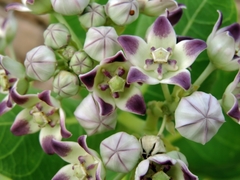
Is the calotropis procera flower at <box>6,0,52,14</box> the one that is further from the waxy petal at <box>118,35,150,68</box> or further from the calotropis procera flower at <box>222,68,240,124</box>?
the calotropis procera flower at <box>222,68,240,124</box>

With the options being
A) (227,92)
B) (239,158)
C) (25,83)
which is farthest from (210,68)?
(239,158)

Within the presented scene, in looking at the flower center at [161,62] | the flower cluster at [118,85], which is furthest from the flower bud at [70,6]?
the flower center at [161,62]

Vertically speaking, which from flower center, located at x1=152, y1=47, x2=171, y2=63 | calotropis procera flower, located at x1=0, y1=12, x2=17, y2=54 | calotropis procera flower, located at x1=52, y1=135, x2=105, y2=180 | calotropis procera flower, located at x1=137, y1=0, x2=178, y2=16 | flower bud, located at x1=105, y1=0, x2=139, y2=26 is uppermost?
flower bud, located at x1=105, y1=0, x2=139, y2=26

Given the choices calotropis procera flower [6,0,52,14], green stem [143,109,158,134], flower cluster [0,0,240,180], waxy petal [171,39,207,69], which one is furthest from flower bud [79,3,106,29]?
green stem [143,109,158,134]

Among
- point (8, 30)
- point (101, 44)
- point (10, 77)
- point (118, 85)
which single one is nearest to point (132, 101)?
point (118, 85)

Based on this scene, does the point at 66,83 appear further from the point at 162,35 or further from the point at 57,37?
the point at 162,35

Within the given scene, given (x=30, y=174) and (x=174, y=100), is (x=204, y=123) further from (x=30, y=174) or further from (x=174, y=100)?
(x=30, y=174)
